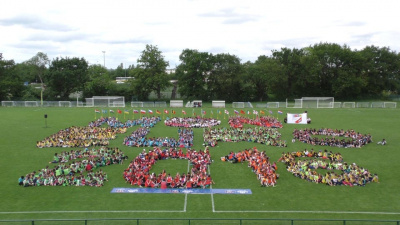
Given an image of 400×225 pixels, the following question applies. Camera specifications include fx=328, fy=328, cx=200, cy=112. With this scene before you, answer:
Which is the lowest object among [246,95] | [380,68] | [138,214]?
[138,214]

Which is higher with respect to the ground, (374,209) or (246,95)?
(246,95)

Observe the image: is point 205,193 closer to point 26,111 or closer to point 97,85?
point 26,111

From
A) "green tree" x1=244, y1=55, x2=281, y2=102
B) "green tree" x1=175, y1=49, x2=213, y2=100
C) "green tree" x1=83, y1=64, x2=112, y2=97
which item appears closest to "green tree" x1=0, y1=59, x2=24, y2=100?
"green tree" x1=83, y1=64, x2=112, y2=97

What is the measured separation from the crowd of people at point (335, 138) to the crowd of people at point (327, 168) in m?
5.14

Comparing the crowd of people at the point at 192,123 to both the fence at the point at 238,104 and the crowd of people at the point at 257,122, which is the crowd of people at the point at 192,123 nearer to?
the crowd of people at the point at 257,122

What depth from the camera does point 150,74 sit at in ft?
243

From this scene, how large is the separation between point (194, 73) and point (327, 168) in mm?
52322

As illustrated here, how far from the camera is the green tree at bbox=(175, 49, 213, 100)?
245ft

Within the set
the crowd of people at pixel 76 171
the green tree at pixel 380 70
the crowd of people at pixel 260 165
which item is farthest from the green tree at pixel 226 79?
the crowd of people at pixel 76 171

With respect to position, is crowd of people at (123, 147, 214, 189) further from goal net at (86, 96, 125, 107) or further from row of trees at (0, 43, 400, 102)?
row of trees at (0, 43, 400, 102)

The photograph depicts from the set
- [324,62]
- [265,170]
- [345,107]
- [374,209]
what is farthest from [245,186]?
[324,62]

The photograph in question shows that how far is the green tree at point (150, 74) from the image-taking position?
2876 inches

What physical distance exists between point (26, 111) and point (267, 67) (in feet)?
164

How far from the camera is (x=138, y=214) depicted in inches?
704
